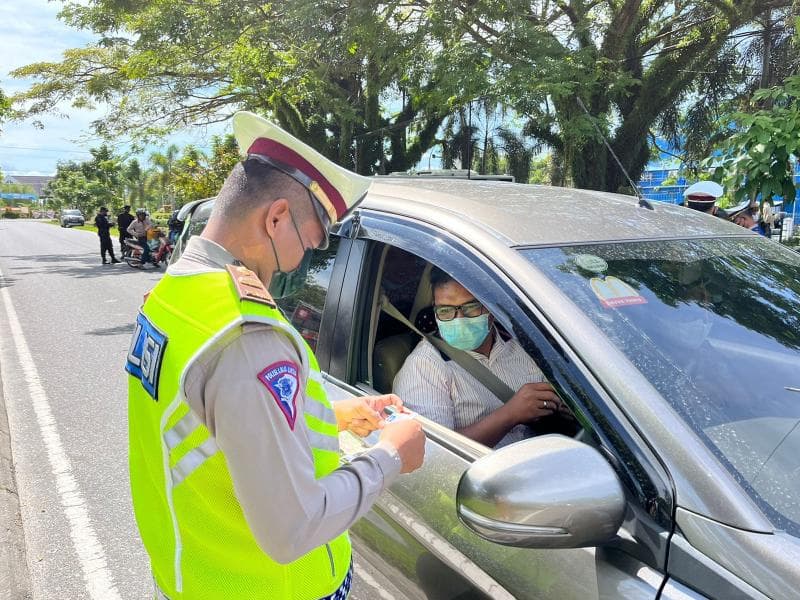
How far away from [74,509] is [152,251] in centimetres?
1446

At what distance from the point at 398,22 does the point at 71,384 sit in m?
8.66

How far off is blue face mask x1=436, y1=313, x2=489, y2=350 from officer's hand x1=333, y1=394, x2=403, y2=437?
572mm

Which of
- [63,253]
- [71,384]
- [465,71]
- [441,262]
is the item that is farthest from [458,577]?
[63,253]

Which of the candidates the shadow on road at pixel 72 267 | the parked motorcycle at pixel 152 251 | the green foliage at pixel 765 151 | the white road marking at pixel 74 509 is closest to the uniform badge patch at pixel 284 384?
the white road marking at pixel 74 509

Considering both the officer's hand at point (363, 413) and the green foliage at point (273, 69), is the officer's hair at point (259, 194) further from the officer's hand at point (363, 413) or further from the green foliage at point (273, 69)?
Answer: the green foliage at point (273, 69)

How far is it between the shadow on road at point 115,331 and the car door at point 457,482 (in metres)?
6.93

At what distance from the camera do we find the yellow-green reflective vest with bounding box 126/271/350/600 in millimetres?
1091

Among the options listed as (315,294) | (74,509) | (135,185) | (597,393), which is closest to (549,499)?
(597,393)

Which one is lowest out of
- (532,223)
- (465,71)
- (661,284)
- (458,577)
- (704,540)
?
(458,577)

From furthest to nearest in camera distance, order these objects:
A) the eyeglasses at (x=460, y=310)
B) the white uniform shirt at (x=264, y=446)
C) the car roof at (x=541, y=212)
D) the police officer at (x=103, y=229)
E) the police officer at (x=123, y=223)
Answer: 1. the police officer at (x=123, y=223)
2. the police officer at (x=103, y=229)
3. the eyeglasses at (x=460, y=310)
4. the car roof at (x=541, y=212)
5. the white uniform shirt at (x=264, y=446)

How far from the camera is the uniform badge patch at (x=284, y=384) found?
1028mm

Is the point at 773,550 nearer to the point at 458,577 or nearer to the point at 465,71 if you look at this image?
the point at 458,577

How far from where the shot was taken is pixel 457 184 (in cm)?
246

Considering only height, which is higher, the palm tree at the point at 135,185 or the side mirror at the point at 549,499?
the side mirror at the point at 549,499
